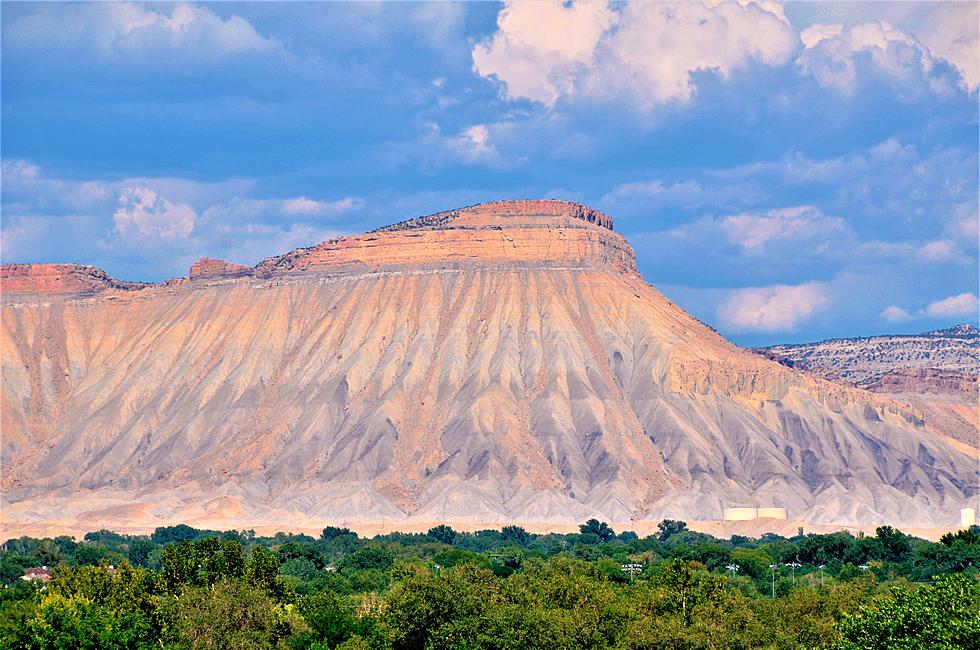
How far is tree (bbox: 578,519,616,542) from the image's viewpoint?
195 meters

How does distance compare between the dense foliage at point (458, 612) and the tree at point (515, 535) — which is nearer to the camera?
the dense foliage at point (458, 612)

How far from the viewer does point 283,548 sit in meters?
155

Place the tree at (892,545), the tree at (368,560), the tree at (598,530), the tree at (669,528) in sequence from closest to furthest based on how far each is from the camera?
the tree at (368,560)
the tree at (892,545)
the tree at (669,528)
the tree at (598,530)

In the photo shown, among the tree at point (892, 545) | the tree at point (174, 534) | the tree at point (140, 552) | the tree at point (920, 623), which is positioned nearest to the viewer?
the tree at point (920, 623)

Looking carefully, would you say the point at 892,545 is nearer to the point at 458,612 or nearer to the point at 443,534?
the point at 443,534

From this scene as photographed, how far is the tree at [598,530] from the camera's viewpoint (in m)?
195

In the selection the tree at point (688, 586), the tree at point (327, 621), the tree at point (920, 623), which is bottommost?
the tree at point (327, 621)

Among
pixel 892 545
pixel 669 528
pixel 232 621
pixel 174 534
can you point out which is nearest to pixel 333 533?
pixel 174 534

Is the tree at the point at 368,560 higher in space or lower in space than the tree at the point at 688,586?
lower

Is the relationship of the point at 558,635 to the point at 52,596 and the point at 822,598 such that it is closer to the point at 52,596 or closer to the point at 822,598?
the point at 822,598

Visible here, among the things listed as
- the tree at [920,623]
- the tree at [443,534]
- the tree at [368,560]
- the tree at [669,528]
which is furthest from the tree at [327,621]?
the tree at [669,528]

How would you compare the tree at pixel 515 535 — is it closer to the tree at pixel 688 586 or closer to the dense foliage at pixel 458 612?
the dense foliage at pixel 458 612

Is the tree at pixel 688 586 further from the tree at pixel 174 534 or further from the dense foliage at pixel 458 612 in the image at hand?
the tree at pixel 174 534

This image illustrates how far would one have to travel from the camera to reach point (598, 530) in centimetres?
19662
